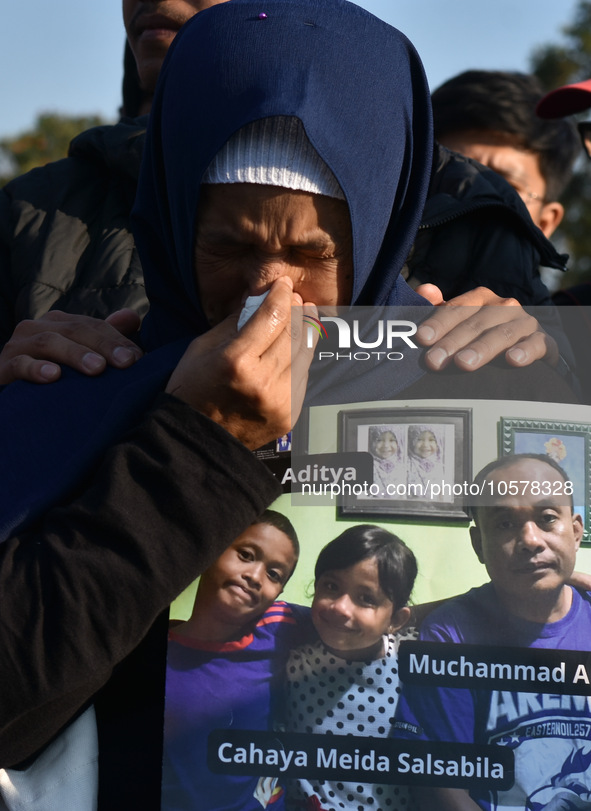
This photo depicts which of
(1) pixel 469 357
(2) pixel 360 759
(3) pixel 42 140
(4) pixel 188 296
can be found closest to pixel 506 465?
(1) pixel 469 357

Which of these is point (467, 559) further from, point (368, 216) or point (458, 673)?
point (368, 216)

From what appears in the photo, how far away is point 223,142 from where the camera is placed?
1.52m

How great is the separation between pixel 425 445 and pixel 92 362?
58cm

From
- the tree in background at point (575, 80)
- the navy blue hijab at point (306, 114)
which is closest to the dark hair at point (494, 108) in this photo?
the navy blue hijab at point (306, 114)

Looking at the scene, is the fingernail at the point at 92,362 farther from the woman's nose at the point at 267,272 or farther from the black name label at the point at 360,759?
the black name label at the point at 360,759

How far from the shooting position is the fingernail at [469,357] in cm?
147

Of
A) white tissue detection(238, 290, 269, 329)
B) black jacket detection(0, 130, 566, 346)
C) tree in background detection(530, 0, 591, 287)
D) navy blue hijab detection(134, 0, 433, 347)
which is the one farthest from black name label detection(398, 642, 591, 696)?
tree in background detection(530, 0, 591, 287)

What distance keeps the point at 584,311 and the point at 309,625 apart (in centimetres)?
115

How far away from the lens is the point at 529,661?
1267 millimetres

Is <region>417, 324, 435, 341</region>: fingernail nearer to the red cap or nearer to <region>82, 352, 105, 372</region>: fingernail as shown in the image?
<region>82, 352, 105, 372</region>: fingernail

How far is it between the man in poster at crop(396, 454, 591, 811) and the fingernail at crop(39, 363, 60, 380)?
0.71 m

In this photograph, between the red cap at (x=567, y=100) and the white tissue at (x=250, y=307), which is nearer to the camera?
the white tissue at (x=250, y=307)

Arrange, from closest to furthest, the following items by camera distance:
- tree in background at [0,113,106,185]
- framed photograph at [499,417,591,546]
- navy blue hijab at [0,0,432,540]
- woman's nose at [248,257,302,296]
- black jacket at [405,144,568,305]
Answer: framed photograph at [499,417,591,546] → navy blue hijab at [0,0,432,540] → woman's nose at [248,257,302,296] → black jacket at [405,144,568,305] → tree in background at [0,113,106,185]

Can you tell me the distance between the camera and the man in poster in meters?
1.24
